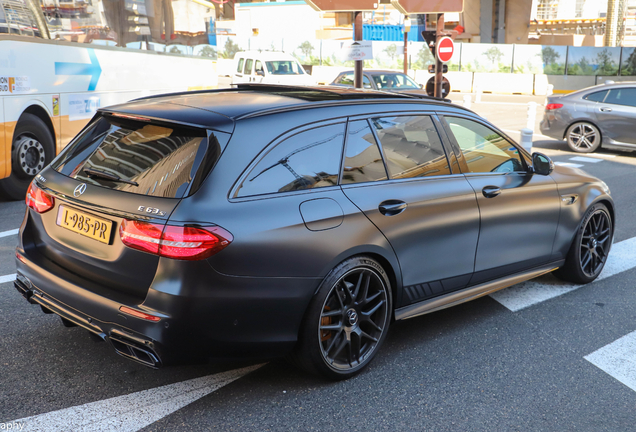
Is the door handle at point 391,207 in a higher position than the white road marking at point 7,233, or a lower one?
higher

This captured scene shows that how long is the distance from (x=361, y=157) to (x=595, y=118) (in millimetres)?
11345

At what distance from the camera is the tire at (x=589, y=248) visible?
5.27m

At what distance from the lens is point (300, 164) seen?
3408mm

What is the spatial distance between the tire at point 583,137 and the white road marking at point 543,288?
25.9 ft

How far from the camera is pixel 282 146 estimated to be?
336cm

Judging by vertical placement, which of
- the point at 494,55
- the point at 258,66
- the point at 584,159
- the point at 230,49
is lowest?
the point at 584,159

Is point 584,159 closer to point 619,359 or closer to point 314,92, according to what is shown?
point 619,359

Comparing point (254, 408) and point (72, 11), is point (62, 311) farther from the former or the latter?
point (72, 11)

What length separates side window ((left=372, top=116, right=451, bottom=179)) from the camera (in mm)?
3887

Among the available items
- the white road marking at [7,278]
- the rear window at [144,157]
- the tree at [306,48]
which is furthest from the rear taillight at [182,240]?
the tree at [306,48]

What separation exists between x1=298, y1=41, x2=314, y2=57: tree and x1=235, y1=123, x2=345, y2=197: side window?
135 ft

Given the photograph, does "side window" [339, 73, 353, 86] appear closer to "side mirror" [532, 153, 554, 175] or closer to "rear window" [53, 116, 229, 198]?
"side mirror" [532, 153, 554, 175]

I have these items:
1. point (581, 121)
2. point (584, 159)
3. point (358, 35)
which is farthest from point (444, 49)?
point (584, 159)

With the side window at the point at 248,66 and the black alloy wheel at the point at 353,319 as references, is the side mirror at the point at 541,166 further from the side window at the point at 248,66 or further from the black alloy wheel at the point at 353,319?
the side window at the point at 248,66
